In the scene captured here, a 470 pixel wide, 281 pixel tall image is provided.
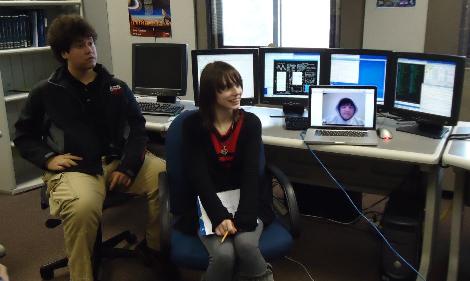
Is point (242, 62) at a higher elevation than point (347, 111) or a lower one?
higher

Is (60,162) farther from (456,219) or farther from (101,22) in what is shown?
(101,22)

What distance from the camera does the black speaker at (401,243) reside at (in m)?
2.18

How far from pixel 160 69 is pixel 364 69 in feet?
4.22

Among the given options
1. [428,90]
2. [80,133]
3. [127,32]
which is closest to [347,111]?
[428,90]

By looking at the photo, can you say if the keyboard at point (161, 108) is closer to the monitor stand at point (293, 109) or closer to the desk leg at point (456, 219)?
the monitor stand at point (293, 109)

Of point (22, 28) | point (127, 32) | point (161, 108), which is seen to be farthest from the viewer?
point (127, 32)

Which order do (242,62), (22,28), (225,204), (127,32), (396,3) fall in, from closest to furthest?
(225,204), (242,62), (396,3), (22,28), (127,32)

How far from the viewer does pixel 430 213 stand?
2.12m

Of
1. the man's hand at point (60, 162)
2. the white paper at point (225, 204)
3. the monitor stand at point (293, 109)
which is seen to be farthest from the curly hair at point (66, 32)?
the monitor stand at point (293, 109)

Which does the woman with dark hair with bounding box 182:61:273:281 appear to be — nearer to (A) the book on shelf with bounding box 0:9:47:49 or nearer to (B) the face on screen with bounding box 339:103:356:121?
(B) the face on screen with bounding box 339:103:356:121

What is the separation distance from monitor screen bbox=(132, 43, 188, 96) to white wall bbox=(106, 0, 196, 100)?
0.90 meters

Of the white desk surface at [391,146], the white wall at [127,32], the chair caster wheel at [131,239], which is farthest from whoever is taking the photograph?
the white wall at [127,32]

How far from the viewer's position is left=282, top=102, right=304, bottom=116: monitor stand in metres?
2.75

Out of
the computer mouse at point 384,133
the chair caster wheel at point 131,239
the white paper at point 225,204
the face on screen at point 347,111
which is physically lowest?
the chair caster wheel at point 131,239
